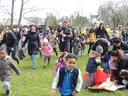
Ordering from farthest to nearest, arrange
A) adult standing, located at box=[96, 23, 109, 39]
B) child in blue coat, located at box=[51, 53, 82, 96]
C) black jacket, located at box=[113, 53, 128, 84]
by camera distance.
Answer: adult standing, located at box=[96, 23, 109, 39], black jacket, located at box=[113, 53, 128, 84], child in blue coat, located at box=[51, 53, 82, 96]

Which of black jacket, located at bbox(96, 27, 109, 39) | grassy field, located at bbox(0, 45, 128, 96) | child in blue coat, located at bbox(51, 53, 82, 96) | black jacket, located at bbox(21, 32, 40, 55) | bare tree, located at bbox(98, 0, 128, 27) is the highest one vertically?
bare tree, located at bbox(98, 0, 128, 27)

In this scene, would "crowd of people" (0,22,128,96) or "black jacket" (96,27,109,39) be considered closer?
"crowd of people" (0,22,128,96)

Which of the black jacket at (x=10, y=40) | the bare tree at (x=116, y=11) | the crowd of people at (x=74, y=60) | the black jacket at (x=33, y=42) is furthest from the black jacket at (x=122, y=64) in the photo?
the bare tree at (x=116, y=11)

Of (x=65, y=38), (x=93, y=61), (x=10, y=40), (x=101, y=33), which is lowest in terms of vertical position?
(x=93, y=61)

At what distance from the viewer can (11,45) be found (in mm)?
10000

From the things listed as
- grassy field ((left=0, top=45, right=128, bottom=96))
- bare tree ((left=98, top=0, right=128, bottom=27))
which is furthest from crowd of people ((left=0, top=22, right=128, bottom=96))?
bare tree ((left=98, top=0, right=128, bottom=27))

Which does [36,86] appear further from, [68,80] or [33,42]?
[68,80]

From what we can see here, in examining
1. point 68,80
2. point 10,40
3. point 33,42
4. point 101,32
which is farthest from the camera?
point 101,32

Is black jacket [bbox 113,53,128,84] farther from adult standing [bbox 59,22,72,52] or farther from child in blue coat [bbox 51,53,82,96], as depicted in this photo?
adult standing [bbox 59,22,72,52]

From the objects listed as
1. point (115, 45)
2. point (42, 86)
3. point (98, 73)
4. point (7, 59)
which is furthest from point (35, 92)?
point (115, 45)

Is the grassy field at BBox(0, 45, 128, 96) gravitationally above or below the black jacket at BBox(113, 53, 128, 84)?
below

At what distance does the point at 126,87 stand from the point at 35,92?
8.34 ft

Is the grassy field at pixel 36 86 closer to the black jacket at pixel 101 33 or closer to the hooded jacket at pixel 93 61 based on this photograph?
the hooded jacket at pixel 93 61

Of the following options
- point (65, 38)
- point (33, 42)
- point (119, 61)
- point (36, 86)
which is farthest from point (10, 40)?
point (119, 61)
